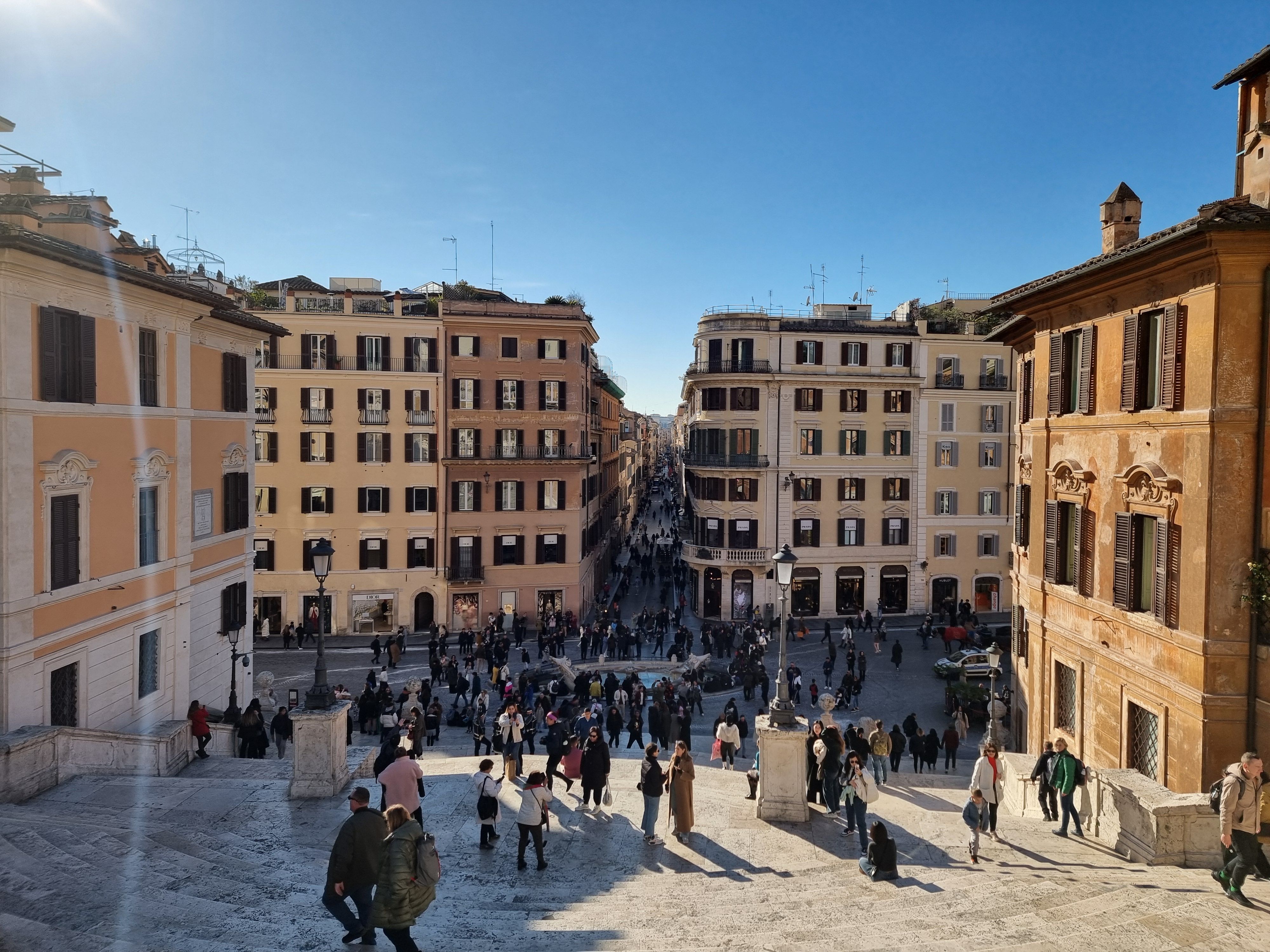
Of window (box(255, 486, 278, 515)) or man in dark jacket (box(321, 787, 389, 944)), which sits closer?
man in dark jacket (box(321, 787, 389, 944))

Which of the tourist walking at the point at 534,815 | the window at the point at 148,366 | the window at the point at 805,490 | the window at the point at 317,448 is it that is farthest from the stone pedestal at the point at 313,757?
the window at the point at 805,490

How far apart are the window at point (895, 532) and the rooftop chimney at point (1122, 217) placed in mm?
27857

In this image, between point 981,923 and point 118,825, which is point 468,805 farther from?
point 981,923

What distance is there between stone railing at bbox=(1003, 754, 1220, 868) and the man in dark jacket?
9.69m

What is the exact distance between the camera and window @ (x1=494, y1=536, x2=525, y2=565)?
135 feet

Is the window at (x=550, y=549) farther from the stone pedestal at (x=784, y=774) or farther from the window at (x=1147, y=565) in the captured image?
the stone pedestal at (x=784, y=774)

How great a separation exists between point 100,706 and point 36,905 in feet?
30.6

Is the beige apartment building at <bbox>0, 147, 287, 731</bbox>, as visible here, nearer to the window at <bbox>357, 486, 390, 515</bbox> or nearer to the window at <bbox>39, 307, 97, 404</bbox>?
the window at <bbox>39, 307, 97, 404</bbox>

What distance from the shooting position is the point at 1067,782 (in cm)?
1259

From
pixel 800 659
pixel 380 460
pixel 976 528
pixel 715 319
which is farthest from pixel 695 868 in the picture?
pixel 976 528

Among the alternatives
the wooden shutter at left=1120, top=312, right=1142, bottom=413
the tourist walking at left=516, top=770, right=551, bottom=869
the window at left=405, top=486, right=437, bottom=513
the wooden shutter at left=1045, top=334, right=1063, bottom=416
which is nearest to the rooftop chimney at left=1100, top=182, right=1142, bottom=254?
the wooden shutter at left=1045, top=334, right=1063, bottom=416

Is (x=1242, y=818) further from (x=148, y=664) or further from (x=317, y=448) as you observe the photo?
(x=317, y=448)

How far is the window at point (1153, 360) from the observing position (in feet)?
45.1

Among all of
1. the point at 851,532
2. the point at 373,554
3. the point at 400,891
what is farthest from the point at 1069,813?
the point at 373,554
